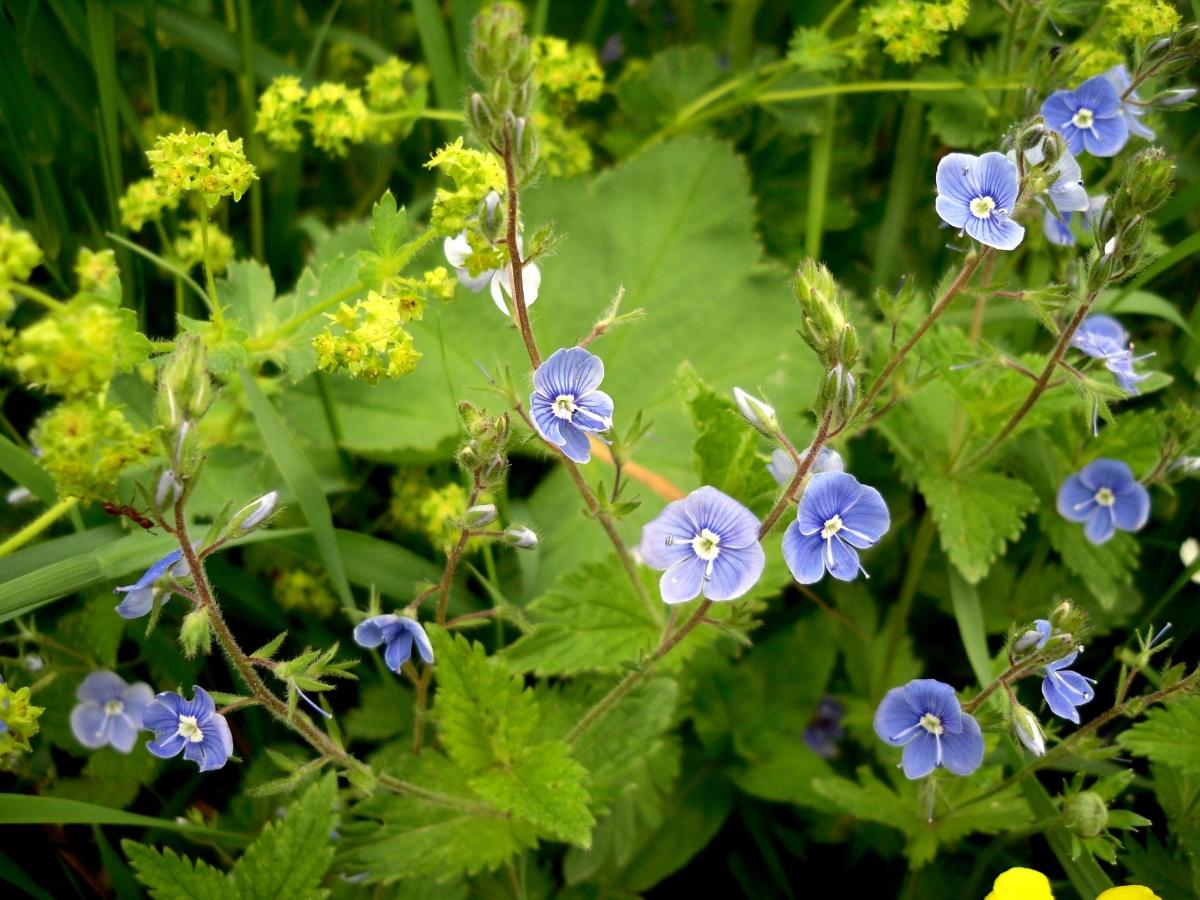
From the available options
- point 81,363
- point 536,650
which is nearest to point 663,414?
point 536,650

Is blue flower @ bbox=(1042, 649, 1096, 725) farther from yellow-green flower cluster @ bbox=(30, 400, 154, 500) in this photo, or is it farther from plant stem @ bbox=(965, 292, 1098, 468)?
yellow-green flower cluster @ bbox=(30, 400, 154, 500)

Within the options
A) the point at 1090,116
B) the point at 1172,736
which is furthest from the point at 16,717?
the point at 1090,116

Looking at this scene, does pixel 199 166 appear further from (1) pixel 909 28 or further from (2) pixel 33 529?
(1) pixel 909 28

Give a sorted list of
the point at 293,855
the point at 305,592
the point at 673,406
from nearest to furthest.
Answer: the point at 293,855 → the point at 305,592 → the point at 673,406

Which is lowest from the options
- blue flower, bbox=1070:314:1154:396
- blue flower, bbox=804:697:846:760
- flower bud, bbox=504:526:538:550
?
blue flower, bbox=804:697:846:760

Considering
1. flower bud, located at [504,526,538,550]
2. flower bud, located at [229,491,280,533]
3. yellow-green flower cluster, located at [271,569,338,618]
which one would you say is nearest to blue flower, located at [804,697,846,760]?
yellow-green flower cluster, located at [271,569,338,618]

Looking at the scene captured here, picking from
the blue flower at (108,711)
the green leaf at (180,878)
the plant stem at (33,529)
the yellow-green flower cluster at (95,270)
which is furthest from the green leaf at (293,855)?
the yellow-green flower cluster at (95,270)

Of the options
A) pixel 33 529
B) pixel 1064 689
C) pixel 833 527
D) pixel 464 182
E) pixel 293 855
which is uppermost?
pixel 464 182
